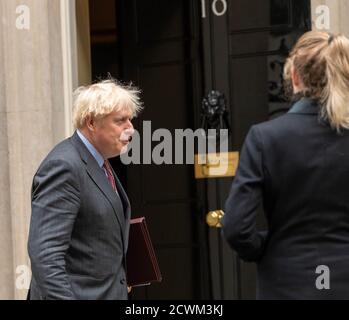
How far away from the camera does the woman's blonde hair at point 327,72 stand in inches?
127

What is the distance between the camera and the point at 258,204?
3.21 metres

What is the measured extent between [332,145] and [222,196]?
3.74 meters

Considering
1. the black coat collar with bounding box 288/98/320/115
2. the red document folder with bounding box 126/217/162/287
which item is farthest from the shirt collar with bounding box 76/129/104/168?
the black coat collar with bounding box 288/98/320/115

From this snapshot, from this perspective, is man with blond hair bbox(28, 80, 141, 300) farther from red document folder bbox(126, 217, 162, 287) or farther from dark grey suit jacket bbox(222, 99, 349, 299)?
dark grey suit jacket bbox(222, 99, 349, 299)

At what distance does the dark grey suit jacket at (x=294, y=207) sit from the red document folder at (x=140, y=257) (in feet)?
3.52

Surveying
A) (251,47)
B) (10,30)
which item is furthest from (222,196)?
(10,30)

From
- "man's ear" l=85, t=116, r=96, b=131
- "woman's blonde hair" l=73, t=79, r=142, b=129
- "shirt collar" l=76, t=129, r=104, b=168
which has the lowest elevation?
"shirt collar" l=76, t=129, r=104, b=168

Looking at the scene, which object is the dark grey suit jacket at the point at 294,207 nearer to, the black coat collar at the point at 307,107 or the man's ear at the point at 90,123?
the black coat collar at the point at 307,107

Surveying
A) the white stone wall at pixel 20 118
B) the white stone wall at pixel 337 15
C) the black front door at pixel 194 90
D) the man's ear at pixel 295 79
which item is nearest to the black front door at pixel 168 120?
the black front door at pixel 194 90

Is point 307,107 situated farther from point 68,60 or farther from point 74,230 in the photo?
point 68,60

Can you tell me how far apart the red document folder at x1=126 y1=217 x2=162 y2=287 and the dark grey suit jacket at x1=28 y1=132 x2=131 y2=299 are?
0.85 ft

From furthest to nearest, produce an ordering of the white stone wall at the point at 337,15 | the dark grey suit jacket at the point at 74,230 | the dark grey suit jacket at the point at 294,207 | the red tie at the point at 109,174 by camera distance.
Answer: the white stone wall at the point at 337,15, the red tie at the point at 109,174, the dark grey suit jacket at the point at 74,230, the dark grey suit jacket at the point at 294,207

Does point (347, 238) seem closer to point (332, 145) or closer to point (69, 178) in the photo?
point (332, 145)

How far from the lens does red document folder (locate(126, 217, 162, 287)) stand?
4.29 m
